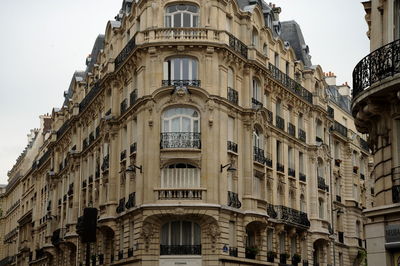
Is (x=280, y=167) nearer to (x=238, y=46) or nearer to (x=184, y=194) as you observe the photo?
(x=238, y=46)

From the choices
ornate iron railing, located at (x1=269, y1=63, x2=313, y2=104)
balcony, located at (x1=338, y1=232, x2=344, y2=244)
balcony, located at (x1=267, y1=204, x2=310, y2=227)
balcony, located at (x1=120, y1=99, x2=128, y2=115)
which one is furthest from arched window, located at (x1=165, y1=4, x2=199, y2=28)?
balcony, located at (x1=338, y1=232, x2=344, y2=244)

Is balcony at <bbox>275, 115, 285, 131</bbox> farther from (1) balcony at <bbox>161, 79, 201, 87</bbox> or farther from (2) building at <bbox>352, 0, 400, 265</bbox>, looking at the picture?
(2) building at <bbox>352, 0, 400, 265</bbox>

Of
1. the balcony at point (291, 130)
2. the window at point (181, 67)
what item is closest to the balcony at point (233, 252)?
the window at point (181, 67)

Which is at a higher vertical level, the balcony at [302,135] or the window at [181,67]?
the window at [181,67]

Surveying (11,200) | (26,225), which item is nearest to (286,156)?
(26,225)

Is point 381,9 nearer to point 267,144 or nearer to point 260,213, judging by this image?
point 260,213

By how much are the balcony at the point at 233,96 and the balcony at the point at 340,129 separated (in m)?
16.4

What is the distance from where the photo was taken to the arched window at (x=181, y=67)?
Result: 115 feet

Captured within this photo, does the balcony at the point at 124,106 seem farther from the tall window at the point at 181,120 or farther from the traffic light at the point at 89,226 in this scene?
the traffic light at the point at 89,226

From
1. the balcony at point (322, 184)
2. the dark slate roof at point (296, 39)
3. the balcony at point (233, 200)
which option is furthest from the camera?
the dark slate roof at point (296, 39)

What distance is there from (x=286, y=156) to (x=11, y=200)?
54492 mm

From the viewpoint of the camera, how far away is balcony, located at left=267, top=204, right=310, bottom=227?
3816cm

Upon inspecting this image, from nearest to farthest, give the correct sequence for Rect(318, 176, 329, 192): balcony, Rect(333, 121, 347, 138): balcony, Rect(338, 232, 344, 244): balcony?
Rect(318, 176, 329, 192): balcony < Rect(338, 232, 344, 244): balcony < Rect(333, 121, 347, 138): balcony

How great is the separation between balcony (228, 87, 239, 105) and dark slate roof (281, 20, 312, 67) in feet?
39.4
